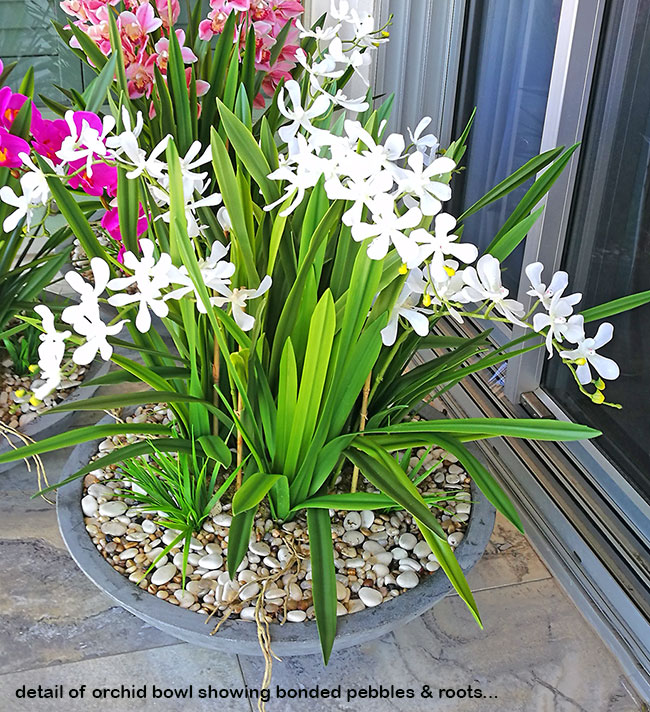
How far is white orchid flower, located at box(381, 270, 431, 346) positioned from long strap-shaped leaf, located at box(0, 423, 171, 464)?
0.37 metres

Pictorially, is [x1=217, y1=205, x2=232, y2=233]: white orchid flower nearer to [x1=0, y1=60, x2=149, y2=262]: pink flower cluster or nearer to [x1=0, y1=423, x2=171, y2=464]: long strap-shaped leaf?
[x1=0, y1=60, x2=149, y2=262]: pink flower cluster

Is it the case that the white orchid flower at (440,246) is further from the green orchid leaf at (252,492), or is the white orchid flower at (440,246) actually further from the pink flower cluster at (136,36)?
the pink flower cluster at (136,36)

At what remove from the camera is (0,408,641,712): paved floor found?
1.11 meters

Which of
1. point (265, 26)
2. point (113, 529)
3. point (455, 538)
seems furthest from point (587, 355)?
point (265, 26)

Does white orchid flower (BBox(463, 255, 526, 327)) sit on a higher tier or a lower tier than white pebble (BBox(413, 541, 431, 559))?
higher

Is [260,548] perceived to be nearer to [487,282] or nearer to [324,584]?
[324,584]

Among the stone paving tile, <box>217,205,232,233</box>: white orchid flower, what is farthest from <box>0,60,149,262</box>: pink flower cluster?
the stone paving tile

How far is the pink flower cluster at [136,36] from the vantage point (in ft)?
4.06

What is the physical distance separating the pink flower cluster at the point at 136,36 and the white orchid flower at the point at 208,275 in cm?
54

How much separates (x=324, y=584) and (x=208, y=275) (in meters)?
0.41

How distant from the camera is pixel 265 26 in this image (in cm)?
135

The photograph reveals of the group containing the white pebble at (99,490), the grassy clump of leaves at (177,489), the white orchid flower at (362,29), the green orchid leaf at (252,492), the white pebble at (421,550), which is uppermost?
the white orchid flower at (362,29)

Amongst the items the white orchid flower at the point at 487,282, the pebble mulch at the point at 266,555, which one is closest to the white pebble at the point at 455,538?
the pebble mulch at the point at 266,555

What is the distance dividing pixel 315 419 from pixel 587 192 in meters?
A: 0.77
